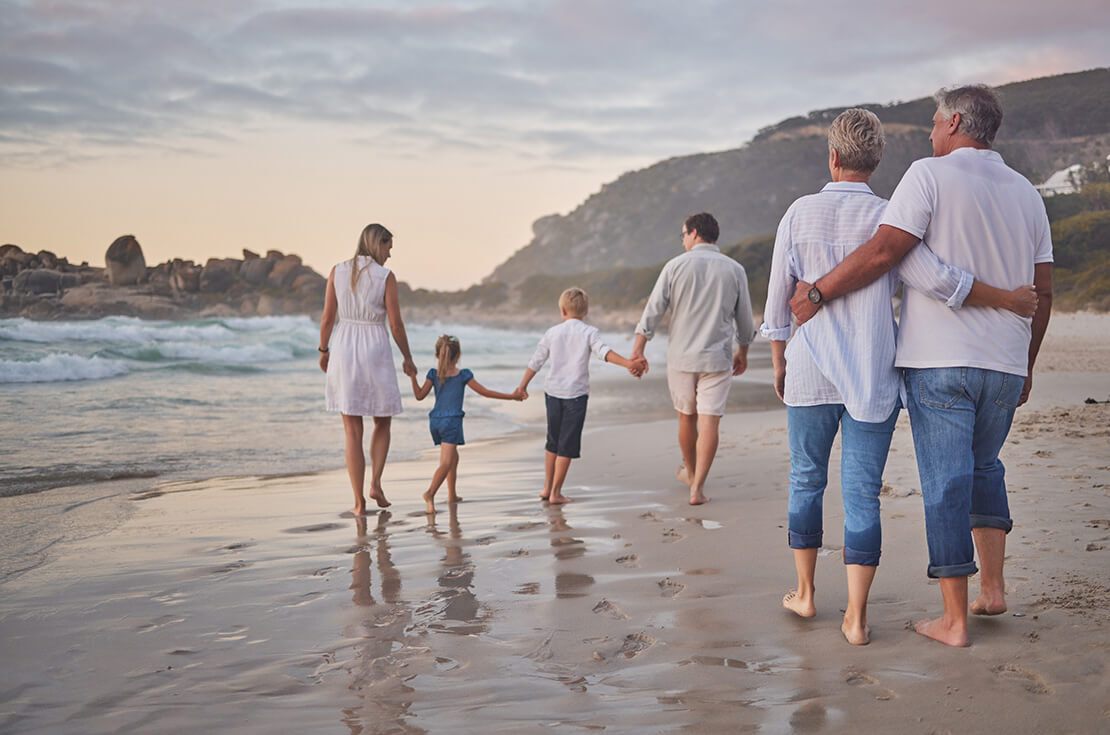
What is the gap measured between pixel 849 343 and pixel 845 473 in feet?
1.59

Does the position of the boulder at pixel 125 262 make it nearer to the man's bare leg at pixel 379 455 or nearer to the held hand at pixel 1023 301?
the man's bare leg at pixel 379 455

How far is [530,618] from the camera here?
3555 millimetres

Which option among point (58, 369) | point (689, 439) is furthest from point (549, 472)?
point (58, 369)

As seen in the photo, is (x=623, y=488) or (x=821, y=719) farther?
(x=623, y=488)

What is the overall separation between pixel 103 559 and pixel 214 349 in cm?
2169

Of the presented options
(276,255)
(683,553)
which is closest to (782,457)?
(683,553)

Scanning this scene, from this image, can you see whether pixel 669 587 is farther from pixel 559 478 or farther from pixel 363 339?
pixel 363 339

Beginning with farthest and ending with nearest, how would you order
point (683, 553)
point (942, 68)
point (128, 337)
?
point (942, 68)
point (128, 337)
point (683, 553)

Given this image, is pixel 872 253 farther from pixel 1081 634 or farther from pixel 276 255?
pixel 276 255

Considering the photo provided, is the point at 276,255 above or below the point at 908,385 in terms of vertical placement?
above

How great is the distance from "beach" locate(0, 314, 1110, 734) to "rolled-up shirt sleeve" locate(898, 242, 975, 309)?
3.89 ft

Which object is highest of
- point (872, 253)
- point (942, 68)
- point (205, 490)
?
point (942, 68)

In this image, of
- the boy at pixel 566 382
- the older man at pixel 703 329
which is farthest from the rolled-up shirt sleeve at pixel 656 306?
the boy at pixel 566 382

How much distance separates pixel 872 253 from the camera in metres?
2.96
